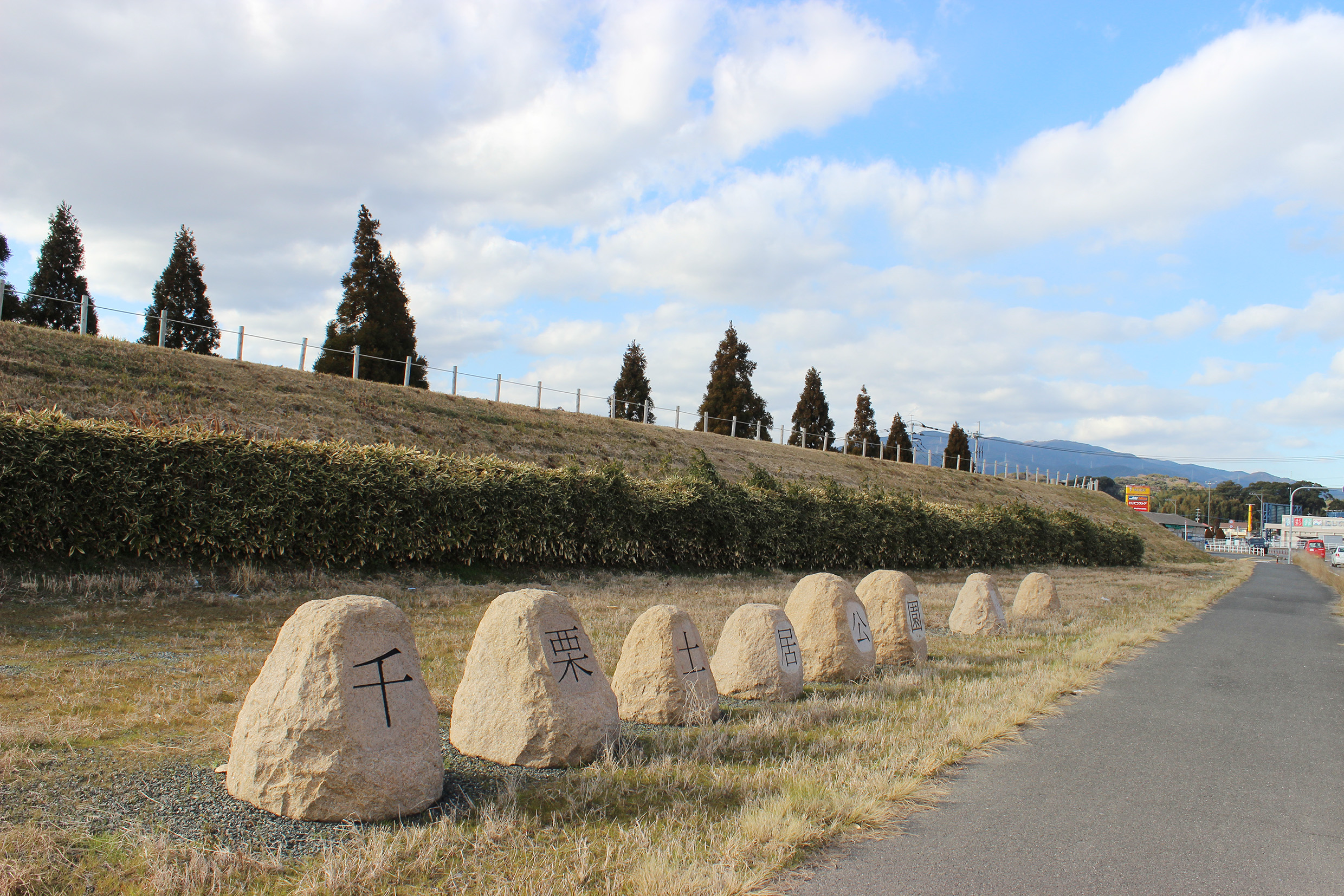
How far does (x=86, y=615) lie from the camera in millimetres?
9031

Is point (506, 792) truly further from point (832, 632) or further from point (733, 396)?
point (733, 396)

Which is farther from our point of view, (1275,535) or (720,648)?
(1275,535)

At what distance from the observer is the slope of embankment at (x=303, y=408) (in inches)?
724

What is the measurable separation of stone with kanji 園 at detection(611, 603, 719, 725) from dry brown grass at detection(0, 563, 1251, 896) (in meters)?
0.28

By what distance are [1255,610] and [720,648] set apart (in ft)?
57.8

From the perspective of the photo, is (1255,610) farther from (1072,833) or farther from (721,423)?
(721,423)

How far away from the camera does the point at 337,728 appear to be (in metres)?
4.29

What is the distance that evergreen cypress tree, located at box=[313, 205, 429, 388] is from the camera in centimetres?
3566

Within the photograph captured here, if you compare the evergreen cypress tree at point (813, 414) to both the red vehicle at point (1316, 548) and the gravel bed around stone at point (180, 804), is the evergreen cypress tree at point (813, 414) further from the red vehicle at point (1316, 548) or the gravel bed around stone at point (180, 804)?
the gravel bed around stone at point (180, 804)

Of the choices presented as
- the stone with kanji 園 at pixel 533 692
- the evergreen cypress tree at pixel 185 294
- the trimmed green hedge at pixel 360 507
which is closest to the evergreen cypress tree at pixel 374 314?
the evergreen cypress tree at pixel 185 294

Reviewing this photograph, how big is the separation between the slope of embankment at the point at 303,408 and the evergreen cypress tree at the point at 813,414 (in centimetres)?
1786

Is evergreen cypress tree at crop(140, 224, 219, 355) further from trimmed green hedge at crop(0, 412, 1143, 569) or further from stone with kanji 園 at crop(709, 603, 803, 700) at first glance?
stone with kanji 園 at crop(709, 603, 803, 700)

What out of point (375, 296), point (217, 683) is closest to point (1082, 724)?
point (217, 683)

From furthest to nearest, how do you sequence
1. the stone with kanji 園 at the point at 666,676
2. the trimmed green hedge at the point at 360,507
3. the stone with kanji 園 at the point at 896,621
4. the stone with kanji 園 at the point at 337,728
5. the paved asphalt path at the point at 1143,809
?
the trimmed green hedge at the point at 360,507
the stone with kanji 園 at the point at 896,621
the stone with kanji 園 at the point at 666,676
the stone with kanji 園 at the point at 337,728
the paved asphalt path at the point at 1143,809
